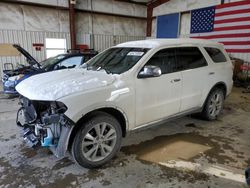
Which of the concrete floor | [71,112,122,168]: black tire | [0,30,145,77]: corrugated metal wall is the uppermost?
[0,30,145,77]: corrugated metal wall

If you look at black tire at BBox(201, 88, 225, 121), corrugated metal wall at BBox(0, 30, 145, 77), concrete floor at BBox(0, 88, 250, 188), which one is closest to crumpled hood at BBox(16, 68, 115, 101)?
concrete floor at BBox(0, 88, 250, 188)

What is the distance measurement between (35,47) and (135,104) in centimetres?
850

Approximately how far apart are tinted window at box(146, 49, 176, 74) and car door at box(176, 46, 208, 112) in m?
0.14

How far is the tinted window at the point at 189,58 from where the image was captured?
3441mm

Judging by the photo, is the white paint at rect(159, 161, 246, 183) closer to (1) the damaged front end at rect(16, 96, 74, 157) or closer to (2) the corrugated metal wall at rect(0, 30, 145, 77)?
(1) the damaged front end at rect(16, 96, 74, 157)

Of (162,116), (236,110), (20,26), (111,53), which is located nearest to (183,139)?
(162,116)

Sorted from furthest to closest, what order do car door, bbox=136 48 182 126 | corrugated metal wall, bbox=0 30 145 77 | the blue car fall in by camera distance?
corrugated metal wall, bbox=0 30 145 77 < the blue car < car door, bbox=136 48 182 126

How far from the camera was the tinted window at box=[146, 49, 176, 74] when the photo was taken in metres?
3.09

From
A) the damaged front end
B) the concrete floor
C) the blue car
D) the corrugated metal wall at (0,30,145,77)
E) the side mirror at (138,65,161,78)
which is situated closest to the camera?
the damaged front end

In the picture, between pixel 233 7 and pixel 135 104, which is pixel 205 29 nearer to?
pixel 233 7

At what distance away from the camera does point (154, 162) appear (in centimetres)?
282

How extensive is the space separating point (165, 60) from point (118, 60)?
29.6 inches

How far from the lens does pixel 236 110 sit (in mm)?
5156

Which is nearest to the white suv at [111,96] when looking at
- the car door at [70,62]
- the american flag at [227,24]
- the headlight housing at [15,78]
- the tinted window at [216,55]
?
the tinted window at [216,55]
